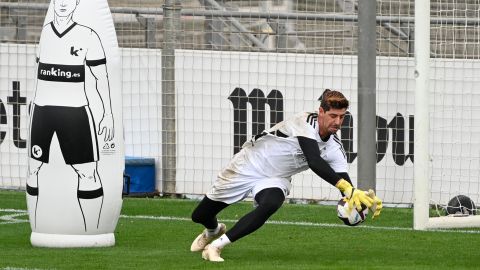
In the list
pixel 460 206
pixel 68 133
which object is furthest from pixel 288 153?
pixel 460 206

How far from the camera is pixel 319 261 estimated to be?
10133 millimetres

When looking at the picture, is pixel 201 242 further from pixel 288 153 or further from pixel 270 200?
pixel 288 153

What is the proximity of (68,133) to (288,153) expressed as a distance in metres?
1.78

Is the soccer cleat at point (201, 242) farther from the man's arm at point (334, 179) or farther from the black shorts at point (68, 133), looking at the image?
the man's arm at point (334, 179)

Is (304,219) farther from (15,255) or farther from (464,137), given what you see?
(15,255)

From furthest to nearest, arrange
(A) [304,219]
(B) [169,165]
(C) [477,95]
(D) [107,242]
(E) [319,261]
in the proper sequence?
1. (B) [169,165]
2. (C) [477,95]
3. (A) [304,219]
4. (D) [107,242]
5. (E) [319,261]

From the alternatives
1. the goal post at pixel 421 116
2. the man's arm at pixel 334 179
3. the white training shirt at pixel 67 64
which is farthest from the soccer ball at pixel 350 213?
the goal post at pixel 421 116

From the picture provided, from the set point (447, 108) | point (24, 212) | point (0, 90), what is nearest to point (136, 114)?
point (0, 90)

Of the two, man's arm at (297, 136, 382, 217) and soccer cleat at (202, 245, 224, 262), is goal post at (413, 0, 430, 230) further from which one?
soccer cleat at (202, 245, 224, 262)

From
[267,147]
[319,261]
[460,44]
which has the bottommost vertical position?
[319,261]

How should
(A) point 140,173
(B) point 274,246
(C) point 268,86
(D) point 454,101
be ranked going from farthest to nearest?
1. (A) point 140,173
2. (C) point 268,86
3. (D) point 454,101
4. (B) point 274,246

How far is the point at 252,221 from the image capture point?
10039 millimetres

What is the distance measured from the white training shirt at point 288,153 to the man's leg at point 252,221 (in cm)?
24

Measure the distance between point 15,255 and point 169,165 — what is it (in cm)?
562
